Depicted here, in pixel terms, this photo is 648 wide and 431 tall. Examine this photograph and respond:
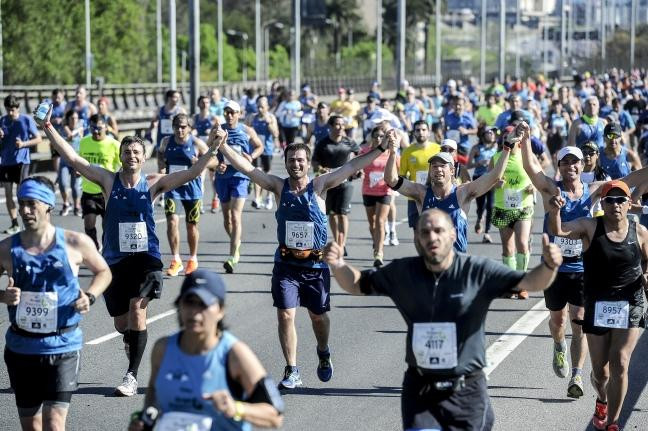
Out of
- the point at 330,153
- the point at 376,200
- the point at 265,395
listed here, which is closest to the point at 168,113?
the point at 330,153

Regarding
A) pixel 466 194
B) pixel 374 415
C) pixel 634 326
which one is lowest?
pixel 374 415

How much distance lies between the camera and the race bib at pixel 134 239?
10750mm

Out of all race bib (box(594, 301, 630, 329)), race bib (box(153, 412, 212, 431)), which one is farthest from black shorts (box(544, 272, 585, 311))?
race bib (box(153, 412, 212, 431))

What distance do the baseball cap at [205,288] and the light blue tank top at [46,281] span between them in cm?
175

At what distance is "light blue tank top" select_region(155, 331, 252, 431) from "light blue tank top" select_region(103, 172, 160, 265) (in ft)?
15.2

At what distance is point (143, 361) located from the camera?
1162cm

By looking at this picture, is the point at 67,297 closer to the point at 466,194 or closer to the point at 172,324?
the point at 466,194

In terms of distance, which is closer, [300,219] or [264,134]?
[300,219]

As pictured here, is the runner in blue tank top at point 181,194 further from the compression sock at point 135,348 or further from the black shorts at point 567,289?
the black shorts at point 567,289

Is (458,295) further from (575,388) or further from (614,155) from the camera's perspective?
(614,155)

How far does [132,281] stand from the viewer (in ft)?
35.2

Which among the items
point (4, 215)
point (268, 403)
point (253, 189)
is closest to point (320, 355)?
point (268, 403)

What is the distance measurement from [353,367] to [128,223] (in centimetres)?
218

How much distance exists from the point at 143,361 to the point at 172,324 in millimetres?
1620
